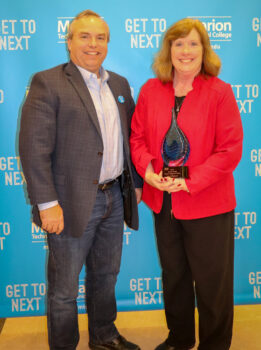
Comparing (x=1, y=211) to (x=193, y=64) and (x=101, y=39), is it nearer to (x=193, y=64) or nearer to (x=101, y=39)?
(x=101, y=39)

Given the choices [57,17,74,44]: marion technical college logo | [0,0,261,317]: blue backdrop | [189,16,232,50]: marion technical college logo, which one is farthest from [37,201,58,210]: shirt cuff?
[189,16,232,50]: marion technical college logo

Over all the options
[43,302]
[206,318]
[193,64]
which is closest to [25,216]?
[43,302]

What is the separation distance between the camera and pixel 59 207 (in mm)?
1727

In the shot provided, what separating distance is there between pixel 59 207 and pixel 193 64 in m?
0.93

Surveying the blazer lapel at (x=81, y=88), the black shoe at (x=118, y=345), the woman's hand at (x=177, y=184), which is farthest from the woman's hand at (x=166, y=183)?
the black shoe at (x=118, y=345)

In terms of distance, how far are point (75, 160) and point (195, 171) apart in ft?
1.87

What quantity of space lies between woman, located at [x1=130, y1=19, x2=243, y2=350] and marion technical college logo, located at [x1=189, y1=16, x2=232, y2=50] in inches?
29.2

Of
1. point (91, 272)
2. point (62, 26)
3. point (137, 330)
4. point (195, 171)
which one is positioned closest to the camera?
point (195, 171)

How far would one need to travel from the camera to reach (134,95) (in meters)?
2.45

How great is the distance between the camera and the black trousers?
→ 5.69 ft

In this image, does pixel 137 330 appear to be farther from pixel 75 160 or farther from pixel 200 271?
pixel 75 160

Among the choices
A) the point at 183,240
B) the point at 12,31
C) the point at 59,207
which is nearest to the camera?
the point at 59,207

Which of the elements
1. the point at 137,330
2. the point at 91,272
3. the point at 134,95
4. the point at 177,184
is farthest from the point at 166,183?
the point at 137,330

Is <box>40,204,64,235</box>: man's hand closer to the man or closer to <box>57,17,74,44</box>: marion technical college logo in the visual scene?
the man
